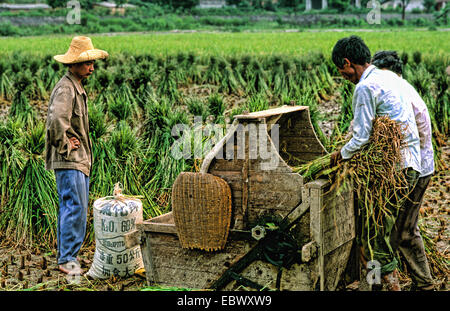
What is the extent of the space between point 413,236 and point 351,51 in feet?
4.10

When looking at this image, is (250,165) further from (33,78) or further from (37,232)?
(33,78)

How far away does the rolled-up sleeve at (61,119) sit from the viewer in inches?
170

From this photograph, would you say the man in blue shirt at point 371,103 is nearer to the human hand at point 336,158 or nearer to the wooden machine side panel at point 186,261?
the human hand at point 336,158

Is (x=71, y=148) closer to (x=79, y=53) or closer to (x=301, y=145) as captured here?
(x=79, y=53)

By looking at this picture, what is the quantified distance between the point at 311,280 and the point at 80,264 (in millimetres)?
2138

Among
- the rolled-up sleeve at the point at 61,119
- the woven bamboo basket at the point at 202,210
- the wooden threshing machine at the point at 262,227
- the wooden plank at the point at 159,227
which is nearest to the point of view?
the wooden threshing machine at the point at 262,227

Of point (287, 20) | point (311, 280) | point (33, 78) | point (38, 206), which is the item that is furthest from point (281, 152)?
point (287, 20)

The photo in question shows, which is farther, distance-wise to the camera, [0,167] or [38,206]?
[0,167]

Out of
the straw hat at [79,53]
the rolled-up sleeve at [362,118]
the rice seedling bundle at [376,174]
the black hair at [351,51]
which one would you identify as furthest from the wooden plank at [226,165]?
the straw hat at [79,53]

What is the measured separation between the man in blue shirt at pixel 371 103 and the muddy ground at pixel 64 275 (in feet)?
3.02

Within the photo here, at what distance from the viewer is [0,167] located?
233 inches

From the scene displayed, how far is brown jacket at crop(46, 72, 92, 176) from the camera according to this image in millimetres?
4344

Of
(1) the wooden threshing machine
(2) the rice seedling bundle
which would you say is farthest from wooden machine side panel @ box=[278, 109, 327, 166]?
(2) the rice seedling bundle
